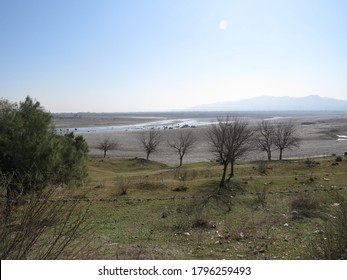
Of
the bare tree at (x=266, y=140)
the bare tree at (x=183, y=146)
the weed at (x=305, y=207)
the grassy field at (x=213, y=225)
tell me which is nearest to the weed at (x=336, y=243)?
the grassy field at (x=213, y=225)

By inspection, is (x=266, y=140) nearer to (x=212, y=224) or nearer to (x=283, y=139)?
(x=283, y=139)

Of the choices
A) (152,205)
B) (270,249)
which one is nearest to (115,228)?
(152,205)

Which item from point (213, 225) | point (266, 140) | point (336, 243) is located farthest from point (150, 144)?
point (336, 243)

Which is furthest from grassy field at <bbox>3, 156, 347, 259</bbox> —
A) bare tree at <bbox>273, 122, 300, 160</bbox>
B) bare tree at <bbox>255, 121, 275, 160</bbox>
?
bare tree at <bbox>273, 122, 300, 160</bbox>

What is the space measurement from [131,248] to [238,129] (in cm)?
2093

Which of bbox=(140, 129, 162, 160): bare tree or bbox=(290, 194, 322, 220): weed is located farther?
bbox=(140, 129, 162, 160): bare tree

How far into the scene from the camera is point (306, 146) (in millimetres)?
62031

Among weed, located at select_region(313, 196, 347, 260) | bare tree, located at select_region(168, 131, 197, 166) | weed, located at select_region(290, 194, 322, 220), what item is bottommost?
bare tree, located at select_region(168, 131, 197, 166)

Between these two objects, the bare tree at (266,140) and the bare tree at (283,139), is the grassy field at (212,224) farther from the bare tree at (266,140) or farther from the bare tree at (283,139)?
the bare tree at (283,139)

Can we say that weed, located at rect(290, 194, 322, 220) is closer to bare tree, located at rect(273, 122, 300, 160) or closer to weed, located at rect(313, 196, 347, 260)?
weed, located at rect(313, 196, 347, 260)

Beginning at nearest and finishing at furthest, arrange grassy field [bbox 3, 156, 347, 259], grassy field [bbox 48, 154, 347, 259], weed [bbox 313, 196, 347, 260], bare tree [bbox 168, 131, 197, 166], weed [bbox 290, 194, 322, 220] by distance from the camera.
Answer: weed [bbox 313, 196, 347, 260]
grassy field [bbox 3, 156, 347, 259]
grassy field [bbox 48, 154, 347, 259]
weed [bbox 290, 194, 322, 220]
bare tree [bbox 168, 131, 197, 166]

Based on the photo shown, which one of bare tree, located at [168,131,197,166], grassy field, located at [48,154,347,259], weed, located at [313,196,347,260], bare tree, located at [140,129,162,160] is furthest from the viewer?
bare tree, located at [140,129,162,160]

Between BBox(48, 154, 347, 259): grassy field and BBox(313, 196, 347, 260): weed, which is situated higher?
BBox(313, 196, 347, 260): weed
